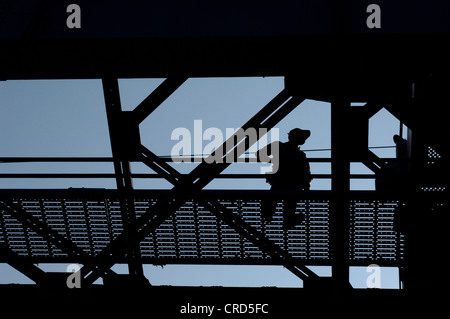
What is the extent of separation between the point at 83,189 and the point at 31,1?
9.90 ft

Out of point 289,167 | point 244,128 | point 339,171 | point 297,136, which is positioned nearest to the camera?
point 339,171

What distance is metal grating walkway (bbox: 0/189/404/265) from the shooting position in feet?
18.9

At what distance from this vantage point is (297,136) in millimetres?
→ 6578

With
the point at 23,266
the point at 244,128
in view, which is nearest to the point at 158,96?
the point at 244,128

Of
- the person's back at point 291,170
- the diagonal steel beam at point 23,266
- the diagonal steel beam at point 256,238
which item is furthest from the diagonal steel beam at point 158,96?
the diagonal steel beam at point 23,266

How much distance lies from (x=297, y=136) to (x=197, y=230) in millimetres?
2053

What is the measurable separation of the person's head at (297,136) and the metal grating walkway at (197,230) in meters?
1.15

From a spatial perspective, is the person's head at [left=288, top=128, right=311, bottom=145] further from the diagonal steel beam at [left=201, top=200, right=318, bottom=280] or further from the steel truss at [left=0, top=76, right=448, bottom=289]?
the diagonal steel beam at [left=201, top=200, right=318, bottom=280]

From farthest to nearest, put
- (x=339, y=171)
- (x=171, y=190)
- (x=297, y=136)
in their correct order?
(x=297, y=136) < (x=171, y=190) < (x=339, y=171)

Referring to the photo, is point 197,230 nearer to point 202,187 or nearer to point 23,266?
point 202,187

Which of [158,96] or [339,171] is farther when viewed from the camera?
[158,96]

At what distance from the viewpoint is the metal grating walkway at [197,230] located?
575 centimetres

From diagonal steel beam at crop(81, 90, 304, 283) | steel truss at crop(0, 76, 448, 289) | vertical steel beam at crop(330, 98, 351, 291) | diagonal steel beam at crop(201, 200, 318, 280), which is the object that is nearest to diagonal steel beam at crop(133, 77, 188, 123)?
steel truss at crop(0, 76, 448, 289)

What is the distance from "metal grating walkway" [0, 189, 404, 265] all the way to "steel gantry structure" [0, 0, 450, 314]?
18 mm
